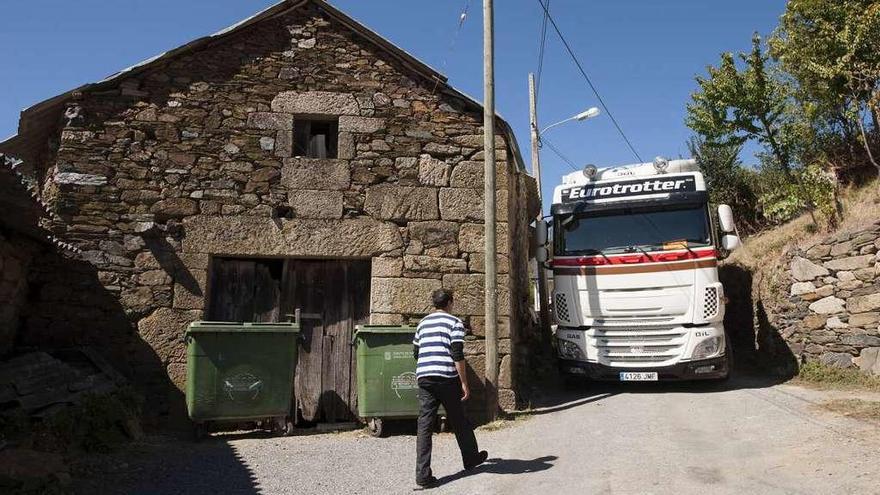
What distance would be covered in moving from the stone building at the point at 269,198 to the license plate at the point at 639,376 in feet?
5.70

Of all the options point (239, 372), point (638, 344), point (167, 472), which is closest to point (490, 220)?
point (638, 344)

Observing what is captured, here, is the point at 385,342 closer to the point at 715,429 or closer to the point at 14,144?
the point at 715,429

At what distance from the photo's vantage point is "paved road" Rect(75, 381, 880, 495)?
15.1 ft

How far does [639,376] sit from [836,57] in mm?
9712

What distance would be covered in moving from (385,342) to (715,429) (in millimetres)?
3501

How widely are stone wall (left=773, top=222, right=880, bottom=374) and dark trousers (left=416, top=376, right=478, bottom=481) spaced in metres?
6.88

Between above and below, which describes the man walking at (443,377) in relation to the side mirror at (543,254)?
below

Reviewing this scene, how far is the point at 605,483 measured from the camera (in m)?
4.65

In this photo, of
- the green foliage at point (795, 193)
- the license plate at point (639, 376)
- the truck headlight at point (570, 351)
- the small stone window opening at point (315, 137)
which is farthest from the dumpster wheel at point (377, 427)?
the green foliage at point (795, 193)

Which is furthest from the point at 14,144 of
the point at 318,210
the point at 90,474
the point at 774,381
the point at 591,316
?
the point at 774,381

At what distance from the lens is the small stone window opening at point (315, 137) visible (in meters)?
7.69

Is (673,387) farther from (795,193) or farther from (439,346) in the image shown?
(795,193)

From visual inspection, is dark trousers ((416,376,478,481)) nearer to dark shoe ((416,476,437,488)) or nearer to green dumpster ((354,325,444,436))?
dark shoe ((416,476,437,488))

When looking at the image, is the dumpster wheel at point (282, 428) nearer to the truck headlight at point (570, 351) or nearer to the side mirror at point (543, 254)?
the truck headlight at point (570, 351)
